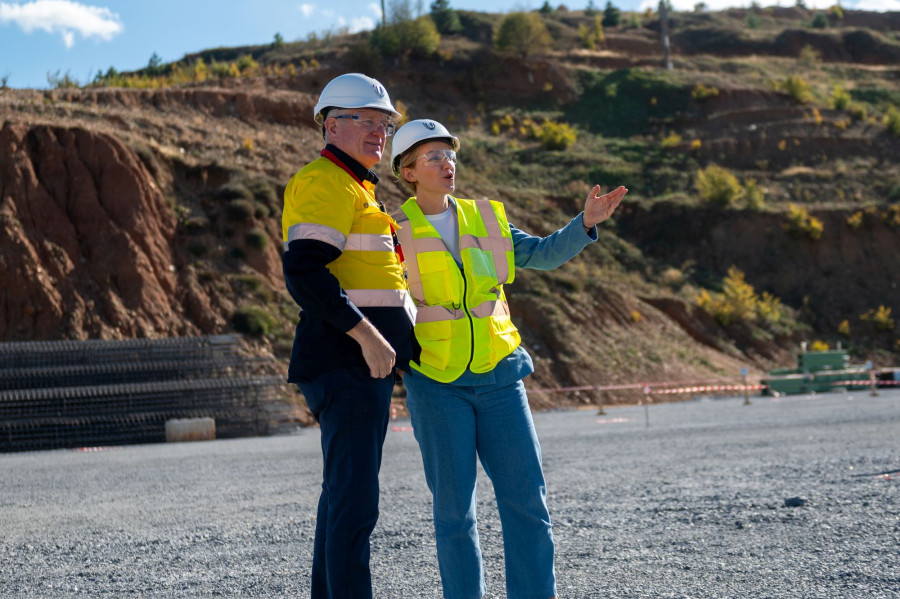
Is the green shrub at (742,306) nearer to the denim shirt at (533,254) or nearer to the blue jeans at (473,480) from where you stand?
the denim shirt at (533,254)

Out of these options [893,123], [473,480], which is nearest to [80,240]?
[473,480]

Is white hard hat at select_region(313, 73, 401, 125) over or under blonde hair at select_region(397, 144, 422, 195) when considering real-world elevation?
over

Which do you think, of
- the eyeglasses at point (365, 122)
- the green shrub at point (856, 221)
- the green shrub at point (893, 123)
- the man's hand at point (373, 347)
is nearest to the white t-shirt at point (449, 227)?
the eyeglasses at point (365, 122)

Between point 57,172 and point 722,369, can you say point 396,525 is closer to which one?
point 57,172

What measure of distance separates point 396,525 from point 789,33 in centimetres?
8521

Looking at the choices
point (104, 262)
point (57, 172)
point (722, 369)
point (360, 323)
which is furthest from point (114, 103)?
point (360, 323)

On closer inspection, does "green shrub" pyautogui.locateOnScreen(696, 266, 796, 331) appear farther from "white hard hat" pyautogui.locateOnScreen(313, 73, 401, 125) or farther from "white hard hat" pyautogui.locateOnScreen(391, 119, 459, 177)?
"white hard hat" pyautogui.locateOnScreen(313, 73, 401, 125)

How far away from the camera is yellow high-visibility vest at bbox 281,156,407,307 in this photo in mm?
3570

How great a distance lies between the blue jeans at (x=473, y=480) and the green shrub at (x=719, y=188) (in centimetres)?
4659

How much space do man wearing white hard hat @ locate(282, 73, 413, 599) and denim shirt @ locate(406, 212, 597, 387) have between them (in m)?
0.44

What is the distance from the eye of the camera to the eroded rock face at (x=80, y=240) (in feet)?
89.6

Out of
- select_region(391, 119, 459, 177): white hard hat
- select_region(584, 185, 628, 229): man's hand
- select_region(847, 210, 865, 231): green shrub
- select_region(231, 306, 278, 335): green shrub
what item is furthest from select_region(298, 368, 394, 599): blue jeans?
select_region(847, 210, 865, 231): green shrub

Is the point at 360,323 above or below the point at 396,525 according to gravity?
above

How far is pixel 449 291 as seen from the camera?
4023mm
